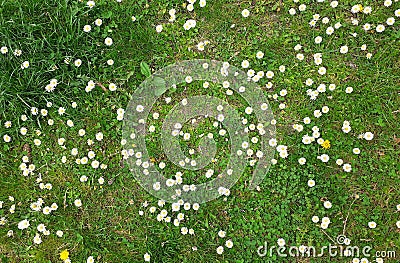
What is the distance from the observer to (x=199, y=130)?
3.60 meters

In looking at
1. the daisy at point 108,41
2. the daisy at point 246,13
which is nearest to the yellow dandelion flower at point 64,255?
the daisy at point 108,41

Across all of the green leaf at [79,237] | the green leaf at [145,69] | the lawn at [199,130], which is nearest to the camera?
the lawn at [199,130]

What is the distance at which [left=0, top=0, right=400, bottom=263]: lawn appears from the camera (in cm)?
342

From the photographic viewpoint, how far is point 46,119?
12.0 feet

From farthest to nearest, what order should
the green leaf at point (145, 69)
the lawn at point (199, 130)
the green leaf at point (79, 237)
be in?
the green leaf at point (145, 69)
the green leaf at point (79, 237)
the lawn at point (199, 130)

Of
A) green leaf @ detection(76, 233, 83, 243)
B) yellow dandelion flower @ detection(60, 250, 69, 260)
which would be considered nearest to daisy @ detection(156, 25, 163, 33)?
green leaf @ detection(76, 233, 83, 243)

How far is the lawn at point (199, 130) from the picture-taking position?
11.2ft

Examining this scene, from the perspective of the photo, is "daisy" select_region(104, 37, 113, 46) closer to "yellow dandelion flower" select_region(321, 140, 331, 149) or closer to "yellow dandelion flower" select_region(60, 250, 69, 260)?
"yellow dandelion flower" select_region(60, 250, 69, 260)

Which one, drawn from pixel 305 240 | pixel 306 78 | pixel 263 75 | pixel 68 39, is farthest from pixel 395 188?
pixel 68 39

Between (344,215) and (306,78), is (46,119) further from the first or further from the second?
(344,215)

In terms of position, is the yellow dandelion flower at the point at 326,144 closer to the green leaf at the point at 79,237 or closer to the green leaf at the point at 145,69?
the green leaf at the point at 145,69

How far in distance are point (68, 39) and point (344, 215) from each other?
8.52ft

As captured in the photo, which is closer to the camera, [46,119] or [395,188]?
[395,188]

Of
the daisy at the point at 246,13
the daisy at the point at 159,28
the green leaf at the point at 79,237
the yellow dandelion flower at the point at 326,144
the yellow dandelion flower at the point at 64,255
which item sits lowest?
the yellow dandelion flower at the point at 64,255
